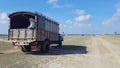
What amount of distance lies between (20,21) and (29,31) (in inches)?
125

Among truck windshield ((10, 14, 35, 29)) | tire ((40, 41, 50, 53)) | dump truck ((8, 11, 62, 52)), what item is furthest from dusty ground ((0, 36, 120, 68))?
truck windshield ((10, 14, 35, 29))

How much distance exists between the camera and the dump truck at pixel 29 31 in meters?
19.4

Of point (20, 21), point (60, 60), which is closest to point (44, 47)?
point (20, 21)

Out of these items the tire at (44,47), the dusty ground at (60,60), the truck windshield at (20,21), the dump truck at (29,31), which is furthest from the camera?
the truck windshield at (20,21)

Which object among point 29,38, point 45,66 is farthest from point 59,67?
point 29,38

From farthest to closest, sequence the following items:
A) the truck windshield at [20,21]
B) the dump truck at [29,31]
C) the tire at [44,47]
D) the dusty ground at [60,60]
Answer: the truck windshield at [20,21], the tire at [44,47], the dump truck at [29,31], the dusty ground at [60,60]

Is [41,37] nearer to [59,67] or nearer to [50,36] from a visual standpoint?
[50,36]

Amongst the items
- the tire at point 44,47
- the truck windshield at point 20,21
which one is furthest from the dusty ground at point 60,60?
the truck windshield at point 20,21

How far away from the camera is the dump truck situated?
63.8ft

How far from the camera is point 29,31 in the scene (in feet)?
64.3

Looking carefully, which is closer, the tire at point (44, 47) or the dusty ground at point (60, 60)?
the dusty ground at point (60, 60)

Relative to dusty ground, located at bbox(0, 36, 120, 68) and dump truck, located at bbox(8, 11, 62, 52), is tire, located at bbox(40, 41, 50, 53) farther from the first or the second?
dusty ground, located at bbox(0, 36, 120, 68)

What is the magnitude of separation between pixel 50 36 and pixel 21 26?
302 centimetres

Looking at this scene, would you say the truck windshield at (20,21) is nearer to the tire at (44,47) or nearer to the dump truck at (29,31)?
the dump truck at (29,31)
